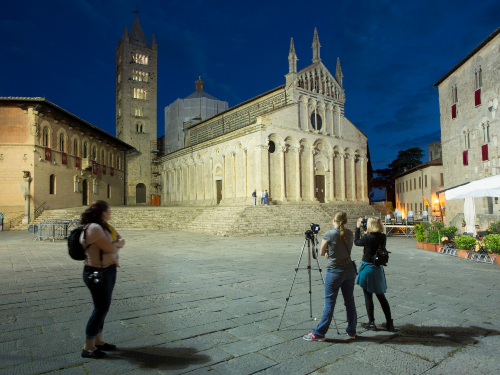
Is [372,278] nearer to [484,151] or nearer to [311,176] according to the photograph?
[484,151]

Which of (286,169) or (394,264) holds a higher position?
(286,169)

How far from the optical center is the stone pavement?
3543 mm

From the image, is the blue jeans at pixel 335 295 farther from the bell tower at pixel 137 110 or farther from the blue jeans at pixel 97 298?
the bell tower at pixel 137 110

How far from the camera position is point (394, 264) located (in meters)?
9.75

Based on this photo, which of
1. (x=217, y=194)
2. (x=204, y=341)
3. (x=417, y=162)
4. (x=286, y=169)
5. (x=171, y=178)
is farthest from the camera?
(x=417, y=162)

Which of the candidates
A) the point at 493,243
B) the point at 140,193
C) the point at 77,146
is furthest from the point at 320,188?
the point at 140,193

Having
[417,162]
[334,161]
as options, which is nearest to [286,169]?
[334,161]

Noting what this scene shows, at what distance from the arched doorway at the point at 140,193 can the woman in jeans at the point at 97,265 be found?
142 ft

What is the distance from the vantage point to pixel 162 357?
369 cm

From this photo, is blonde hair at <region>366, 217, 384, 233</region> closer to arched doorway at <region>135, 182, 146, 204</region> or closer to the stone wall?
the stone wall

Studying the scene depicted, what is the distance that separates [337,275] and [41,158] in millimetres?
28400

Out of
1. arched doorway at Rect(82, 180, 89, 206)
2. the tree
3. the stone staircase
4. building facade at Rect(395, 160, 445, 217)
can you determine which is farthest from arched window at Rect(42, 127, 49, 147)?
the tree

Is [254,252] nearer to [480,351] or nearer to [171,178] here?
[480,351]

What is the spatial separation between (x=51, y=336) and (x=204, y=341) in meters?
2.02
